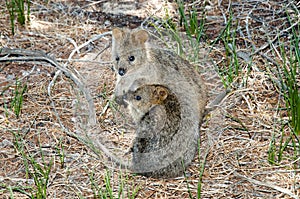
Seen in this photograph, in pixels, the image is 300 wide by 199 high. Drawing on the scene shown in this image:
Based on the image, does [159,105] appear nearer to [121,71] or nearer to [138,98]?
[138,98]

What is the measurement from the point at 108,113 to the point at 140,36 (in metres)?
0.91

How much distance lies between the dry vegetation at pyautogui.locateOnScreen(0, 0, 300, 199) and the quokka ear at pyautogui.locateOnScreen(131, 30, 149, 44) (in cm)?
58

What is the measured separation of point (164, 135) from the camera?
4.60 metres

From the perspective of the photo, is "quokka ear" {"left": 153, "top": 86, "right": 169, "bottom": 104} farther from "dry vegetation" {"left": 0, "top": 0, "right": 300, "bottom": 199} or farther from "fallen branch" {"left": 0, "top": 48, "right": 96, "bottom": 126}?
"fallen branch" {"left": 0, "top": 48, "right": 96, "bottom": 126}

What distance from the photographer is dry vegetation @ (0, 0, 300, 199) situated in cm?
465

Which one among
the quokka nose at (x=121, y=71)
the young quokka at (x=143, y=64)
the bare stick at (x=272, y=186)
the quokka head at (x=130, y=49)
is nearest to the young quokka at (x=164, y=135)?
the bare stick at (x=272, y=186)

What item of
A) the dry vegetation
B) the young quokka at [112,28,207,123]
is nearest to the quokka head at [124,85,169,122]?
the dry vegetation

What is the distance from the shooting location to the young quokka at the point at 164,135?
4586 mm

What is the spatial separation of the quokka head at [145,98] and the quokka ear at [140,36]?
108cm

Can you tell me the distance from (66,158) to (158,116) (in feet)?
3.24

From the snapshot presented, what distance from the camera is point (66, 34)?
22.6 ft

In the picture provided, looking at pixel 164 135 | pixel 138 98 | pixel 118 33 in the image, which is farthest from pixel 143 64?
pixel 164 135

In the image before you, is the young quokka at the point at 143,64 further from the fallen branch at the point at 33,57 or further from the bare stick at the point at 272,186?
the bare stick at the point at 272,186

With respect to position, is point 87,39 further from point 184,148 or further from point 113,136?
point 184,148
